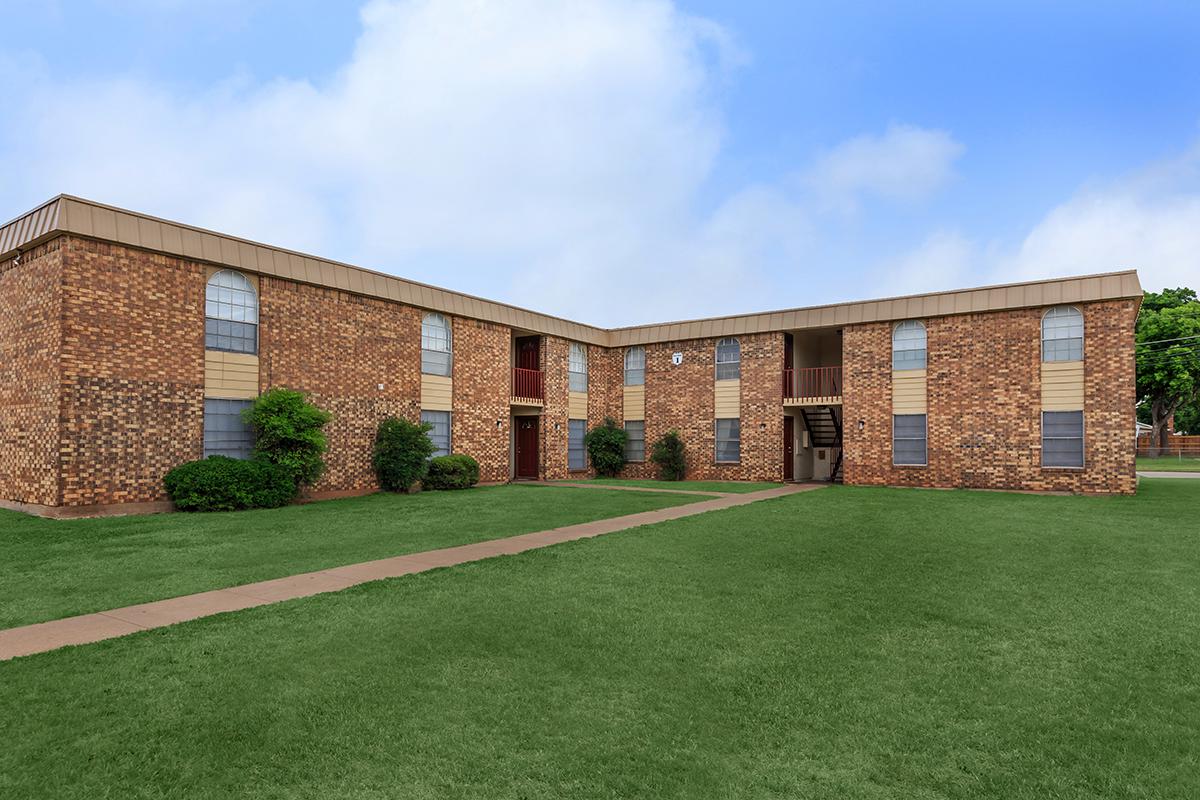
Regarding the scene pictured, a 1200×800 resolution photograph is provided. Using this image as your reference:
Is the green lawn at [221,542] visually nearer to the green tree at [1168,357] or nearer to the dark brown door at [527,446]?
the dark brown door at [527,446]

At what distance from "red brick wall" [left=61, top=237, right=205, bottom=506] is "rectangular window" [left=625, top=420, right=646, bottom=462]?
15.8 meters

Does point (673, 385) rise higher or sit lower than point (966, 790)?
higher

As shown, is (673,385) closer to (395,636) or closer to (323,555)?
(323,555)

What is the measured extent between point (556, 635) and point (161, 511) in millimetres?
11696

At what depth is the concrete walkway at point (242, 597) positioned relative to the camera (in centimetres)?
545

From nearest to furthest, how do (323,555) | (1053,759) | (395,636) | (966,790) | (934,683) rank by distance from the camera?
1. (966,790)
2. (1053,759)
3. (934,683)
4. (395,636)
5. (323,555)

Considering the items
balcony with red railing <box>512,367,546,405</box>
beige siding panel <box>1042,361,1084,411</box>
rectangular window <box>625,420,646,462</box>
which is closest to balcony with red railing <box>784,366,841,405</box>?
rectangular window <box>625,420,646,462</box>

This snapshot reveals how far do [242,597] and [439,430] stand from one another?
13.7 metres

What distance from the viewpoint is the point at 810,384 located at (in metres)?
24.5

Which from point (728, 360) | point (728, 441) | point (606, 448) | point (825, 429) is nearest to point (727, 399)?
point (728, 360)

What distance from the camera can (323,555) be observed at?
29.6 feet

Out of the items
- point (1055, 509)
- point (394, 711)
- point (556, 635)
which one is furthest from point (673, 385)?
point (394, 711)

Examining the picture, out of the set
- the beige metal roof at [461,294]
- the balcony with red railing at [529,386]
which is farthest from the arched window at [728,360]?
the balcony with red railing at [529,386]

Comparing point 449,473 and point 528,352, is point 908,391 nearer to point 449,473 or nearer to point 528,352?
point 528,352
